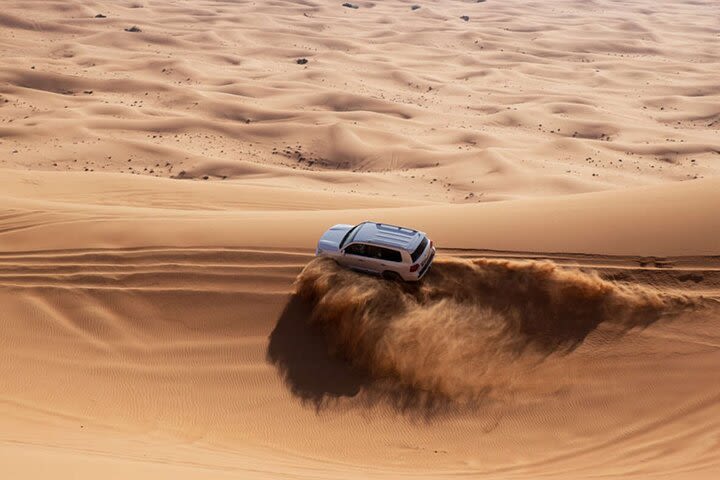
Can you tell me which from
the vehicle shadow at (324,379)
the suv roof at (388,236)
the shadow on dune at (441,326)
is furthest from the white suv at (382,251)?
the vehicle shadow at (324,379)

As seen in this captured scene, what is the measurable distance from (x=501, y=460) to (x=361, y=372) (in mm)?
2045

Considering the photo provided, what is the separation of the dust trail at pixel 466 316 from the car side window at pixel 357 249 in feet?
0.95

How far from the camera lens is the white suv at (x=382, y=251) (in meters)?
8.71

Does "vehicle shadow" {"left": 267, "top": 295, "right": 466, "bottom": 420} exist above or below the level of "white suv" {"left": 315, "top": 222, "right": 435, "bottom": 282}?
below

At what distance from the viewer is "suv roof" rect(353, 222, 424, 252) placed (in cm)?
875

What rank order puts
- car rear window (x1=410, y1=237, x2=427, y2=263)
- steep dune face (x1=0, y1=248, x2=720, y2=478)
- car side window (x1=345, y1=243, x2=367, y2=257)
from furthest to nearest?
car side window (x1=345, y1=243, x2=367, y2=257), car rear window (x1=410, y1=237, x2=427, y2=263), steep dune face (x1=0, y1=248, x2=720, y2=478)

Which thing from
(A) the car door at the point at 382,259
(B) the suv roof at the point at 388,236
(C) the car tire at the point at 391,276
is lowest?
(C) the car tire at the point at 391,276

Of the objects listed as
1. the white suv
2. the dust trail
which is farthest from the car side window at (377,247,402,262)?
the dust trail

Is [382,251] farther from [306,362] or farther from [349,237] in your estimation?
[306,362]

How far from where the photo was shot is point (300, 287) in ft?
30.1

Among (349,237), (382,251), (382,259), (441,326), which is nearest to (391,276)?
(382,259)

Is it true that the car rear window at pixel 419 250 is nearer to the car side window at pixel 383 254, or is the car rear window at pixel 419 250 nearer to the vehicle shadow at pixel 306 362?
the car side window at pixel 383 254

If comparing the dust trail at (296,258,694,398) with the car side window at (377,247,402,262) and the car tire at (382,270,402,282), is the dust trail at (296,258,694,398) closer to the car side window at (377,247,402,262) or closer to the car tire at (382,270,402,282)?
the car tire at (382,270,402,282)

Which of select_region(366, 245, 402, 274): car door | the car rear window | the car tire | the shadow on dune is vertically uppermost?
the car rear window
